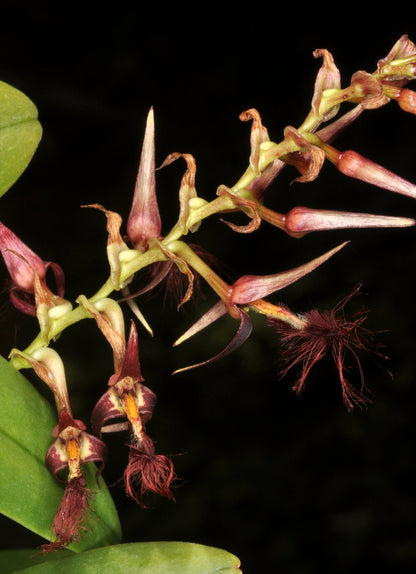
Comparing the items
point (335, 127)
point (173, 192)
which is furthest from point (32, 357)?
point (173, 192)

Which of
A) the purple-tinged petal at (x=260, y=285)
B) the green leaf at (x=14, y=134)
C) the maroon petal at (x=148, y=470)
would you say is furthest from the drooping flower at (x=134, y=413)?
the green leaf at (x=14, y=134)

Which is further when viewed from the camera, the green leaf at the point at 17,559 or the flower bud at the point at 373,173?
the green leaf at the point at 17,559

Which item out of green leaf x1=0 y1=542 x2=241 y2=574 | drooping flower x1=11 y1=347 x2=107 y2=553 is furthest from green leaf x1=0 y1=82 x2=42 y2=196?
green leaf x1=0 y1=542 x2=241 y2=574

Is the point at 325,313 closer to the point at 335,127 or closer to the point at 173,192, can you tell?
the point at 335,127

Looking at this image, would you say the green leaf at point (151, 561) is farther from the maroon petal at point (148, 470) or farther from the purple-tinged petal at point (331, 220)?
the purple-tinged petal at point (331, 220)

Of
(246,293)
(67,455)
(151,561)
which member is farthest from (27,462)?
(246,293)

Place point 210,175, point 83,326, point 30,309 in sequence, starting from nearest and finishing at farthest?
1. point 30,309
2. point 83,326
3. point 210,175
